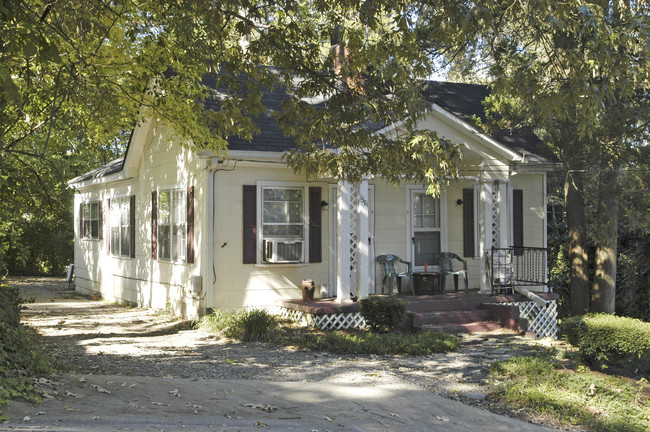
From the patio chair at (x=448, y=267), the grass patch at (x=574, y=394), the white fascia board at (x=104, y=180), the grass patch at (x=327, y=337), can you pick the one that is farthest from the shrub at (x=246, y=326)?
the white fascia board at (x=104, y=180)

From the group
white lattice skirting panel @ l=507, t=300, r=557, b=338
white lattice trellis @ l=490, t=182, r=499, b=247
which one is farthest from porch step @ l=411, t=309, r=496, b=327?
white lattice trellis @ l=490, t=182, r=499, b=247

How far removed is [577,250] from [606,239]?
1.27m

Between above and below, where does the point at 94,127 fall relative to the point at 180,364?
above

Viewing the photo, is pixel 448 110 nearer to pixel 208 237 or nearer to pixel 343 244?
pixel 343 244

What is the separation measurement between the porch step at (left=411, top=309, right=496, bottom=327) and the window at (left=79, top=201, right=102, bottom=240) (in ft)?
36.7

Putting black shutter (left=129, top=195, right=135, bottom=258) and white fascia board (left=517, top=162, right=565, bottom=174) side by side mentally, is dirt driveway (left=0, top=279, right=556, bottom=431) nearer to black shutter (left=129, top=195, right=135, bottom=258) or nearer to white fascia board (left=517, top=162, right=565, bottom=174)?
black shutter (left=129, top=195, right=135, bottom=258)

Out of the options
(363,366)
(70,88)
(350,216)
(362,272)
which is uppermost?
(70,88)

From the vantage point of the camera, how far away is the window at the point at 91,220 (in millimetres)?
19828

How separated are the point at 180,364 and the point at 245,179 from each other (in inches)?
186

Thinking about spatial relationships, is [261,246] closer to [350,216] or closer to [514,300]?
[350,216]

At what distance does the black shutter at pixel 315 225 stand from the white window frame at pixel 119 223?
5.75 metres

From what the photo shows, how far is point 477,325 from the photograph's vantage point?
12.7 m

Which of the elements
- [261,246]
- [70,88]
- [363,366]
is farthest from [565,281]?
[70,88]

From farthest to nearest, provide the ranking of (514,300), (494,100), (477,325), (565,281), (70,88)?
(565,281) → (494,100) → (514,300) → (477,325) → (70,88)
